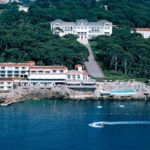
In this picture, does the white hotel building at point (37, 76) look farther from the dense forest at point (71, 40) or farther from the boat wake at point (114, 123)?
the boat wake at point (114, 123)

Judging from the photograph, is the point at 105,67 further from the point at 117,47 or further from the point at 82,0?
the point at 82,0

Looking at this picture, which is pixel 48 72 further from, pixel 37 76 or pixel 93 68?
pixel 93 68

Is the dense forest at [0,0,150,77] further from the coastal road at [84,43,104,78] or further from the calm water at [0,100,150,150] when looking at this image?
the calm water at [0,100,150,150]

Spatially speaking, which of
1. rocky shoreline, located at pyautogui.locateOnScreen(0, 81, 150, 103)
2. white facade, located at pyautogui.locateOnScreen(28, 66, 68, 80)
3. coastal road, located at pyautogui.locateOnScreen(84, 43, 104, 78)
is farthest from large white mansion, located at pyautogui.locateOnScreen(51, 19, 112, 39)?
rocky shoreline, located at pyautogui.locateOnScreen(0, 81, 150, 103)

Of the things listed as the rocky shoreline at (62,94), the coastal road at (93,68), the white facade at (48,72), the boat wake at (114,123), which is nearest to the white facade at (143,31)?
the coastal road at (93,68)

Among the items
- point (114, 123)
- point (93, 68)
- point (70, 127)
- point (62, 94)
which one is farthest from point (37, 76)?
point (70, 127)

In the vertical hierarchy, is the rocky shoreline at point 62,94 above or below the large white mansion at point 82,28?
below
